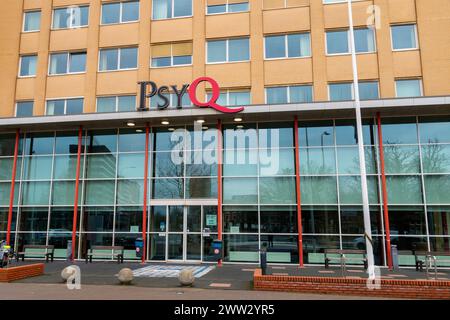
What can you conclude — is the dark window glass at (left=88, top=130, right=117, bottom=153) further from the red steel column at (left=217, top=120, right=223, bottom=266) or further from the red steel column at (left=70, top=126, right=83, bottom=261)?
the red steel column at (left=217, top=120, right=223, bottom=266)

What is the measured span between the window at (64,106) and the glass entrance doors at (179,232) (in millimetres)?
7361

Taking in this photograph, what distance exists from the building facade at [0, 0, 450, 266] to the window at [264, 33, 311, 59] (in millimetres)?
63

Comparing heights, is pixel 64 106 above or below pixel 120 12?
below

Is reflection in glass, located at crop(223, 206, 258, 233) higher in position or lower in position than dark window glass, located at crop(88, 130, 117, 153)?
lower

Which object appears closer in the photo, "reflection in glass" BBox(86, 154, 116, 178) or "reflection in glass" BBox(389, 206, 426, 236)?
"reflection in glass" BBox(389, 206, 426, 236)

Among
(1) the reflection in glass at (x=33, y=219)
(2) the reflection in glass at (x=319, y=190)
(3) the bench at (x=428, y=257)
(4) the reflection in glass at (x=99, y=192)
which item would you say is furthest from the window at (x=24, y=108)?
(3) the bench at (x=428, y=257)

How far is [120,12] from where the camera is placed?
21.9 m

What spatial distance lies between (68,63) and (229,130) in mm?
10313

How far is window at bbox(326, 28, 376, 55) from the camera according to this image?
19188 millimetres

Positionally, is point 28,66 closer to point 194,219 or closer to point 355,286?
point 194,219

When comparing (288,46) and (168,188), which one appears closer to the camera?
(168,188)

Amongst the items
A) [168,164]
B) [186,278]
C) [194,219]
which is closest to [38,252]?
[168,164]

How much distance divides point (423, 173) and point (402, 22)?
763cm

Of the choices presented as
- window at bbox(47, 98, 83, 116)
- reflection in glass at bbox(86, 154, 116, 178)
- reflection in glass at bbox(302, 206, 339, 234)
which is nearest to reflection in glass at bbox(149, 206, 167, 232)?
reflection in glass at bbox(86, 154, 116, 178)
